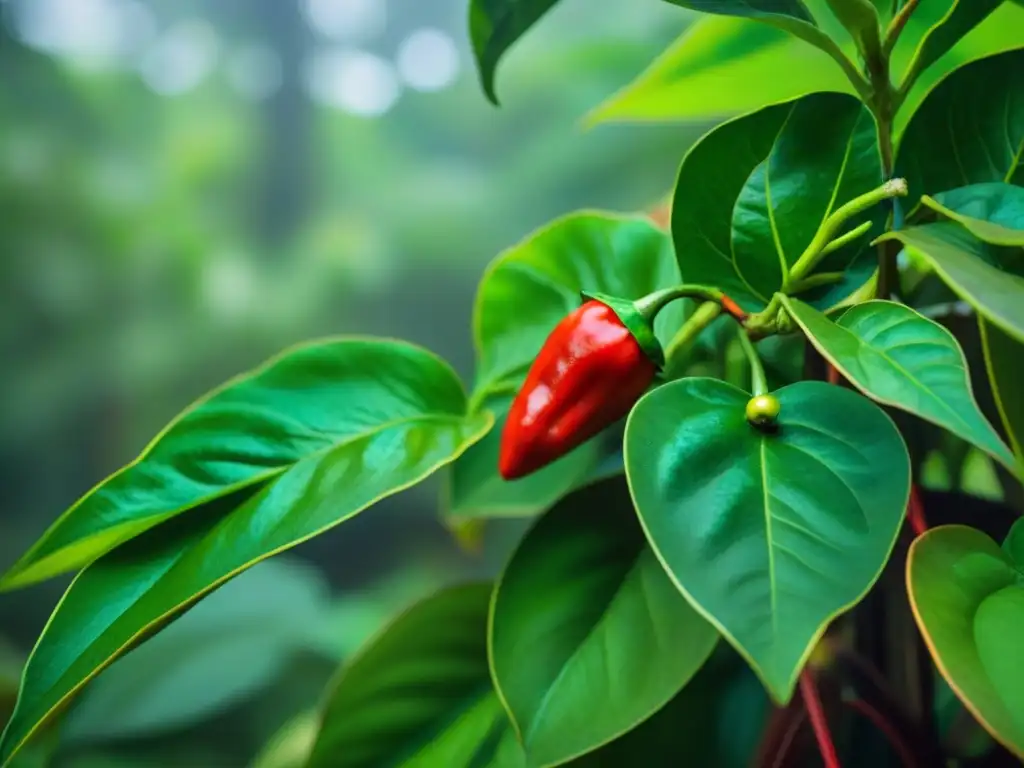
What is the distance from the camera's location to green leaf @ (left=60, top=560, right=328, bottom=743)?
0.82 metres

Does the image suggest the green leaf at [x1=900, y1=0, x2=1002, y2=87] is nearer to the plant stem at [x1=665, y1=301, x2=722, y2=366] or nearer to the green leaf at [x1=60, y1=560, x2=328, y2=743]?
the plant stem at [x1=665, y1=301, x2=722, y2=366]

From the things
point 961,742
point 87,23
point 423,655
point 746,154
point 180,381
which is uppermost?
point 87,23

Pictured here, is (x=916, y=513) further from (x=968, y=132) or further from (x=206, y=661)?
(x=206, y=661)

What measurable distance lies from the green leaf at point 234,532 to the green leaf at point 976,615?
24 centimetres

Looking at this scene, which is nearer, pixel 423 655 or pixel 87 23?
pixel 423 655

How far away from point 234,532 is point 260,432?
0.23 feet

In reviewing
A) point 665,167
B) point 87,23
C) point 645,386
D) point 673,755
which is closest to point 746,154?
point 645,386

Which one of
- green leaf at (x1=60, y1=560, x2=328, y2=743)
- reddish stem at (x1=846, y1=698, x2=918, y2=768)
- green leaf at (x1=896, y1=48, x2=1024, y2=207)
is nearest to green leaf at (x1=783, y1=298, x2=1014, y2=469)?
green leaf at (x1=896, y1=48, x2=1024, y2=207)

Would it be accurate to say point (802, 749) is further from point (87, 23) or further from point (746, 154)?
point (87, 23)

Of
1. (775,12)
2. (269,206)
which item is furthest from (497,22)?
(269,206)

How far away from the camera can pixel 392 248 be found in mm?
1111

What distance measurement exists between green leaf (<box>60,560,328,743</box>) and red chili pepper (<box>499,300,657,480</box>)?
0.55m

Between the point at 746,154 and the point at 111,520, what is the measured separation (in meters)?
0.39

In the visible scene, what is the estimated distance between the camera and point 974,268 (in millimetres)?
353
